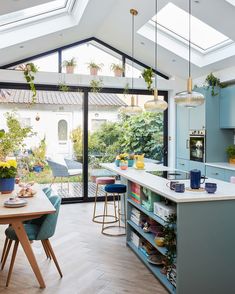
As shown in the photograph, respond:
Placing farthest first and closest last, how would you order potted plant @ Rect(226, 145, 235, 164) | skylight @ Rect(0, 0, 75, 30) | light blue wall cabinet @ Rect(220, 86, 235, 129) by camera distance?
potted plant @ Rect(226, 145, 235, 164)
light blue wall cabinet @ Rect(220, 86, 235, 129)
skylight @ Rect(0, 0, 75, 30)

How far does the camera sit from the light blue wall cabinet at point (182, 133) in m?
6.36

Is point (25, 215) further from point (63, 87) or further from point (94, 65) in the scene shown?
point (94, 65)

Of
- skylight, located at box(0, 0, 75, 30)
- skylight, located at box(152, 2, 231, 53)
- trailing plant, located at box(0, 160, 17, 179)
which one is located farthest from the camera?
skylight, located at box(152, 2, 231, 53)

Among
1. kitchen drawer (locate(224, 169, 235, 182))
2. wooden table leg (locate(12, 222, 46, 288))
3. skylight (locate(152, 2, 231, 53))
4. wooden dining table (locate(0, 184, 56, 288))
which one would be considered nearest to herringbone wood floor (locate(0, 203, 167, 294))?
wooden table leg (locate(12, 222, 46, 288))

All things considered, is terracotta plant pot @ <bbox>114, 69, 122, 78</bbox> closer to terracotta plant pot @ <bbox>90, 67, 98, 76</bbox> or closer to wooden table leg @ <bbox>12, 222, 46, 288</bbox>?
terracotta plant pot @ <bbox>90, 67, 98, 76</bbox>

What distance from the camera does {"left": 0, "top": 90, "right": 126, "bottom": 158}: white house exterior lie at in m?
6.16

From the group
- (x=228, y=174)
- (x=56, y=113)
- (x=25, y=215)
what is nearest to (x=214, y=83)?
(x=228, y=174)

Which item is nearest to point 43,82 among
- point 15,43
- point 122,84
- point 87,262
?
point 15,43

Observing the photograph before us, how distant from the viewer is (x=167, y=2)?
4457 millimetres

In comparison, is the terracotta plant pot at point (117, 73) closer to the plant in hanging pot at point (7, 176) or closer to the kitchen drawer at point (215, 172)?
the kitchen drawer at point (215, 172)

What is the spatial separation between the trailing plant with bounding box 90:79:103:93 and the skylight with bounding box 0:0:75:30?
1.62m

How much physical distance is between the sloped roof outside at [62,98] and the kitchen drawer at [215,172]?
93.5 inches

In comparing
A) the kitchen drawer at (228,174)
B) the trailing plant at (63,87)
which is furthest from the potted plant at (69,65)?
the kitchen drawer at (228,174)

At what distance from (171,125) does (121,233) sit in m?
3.21
